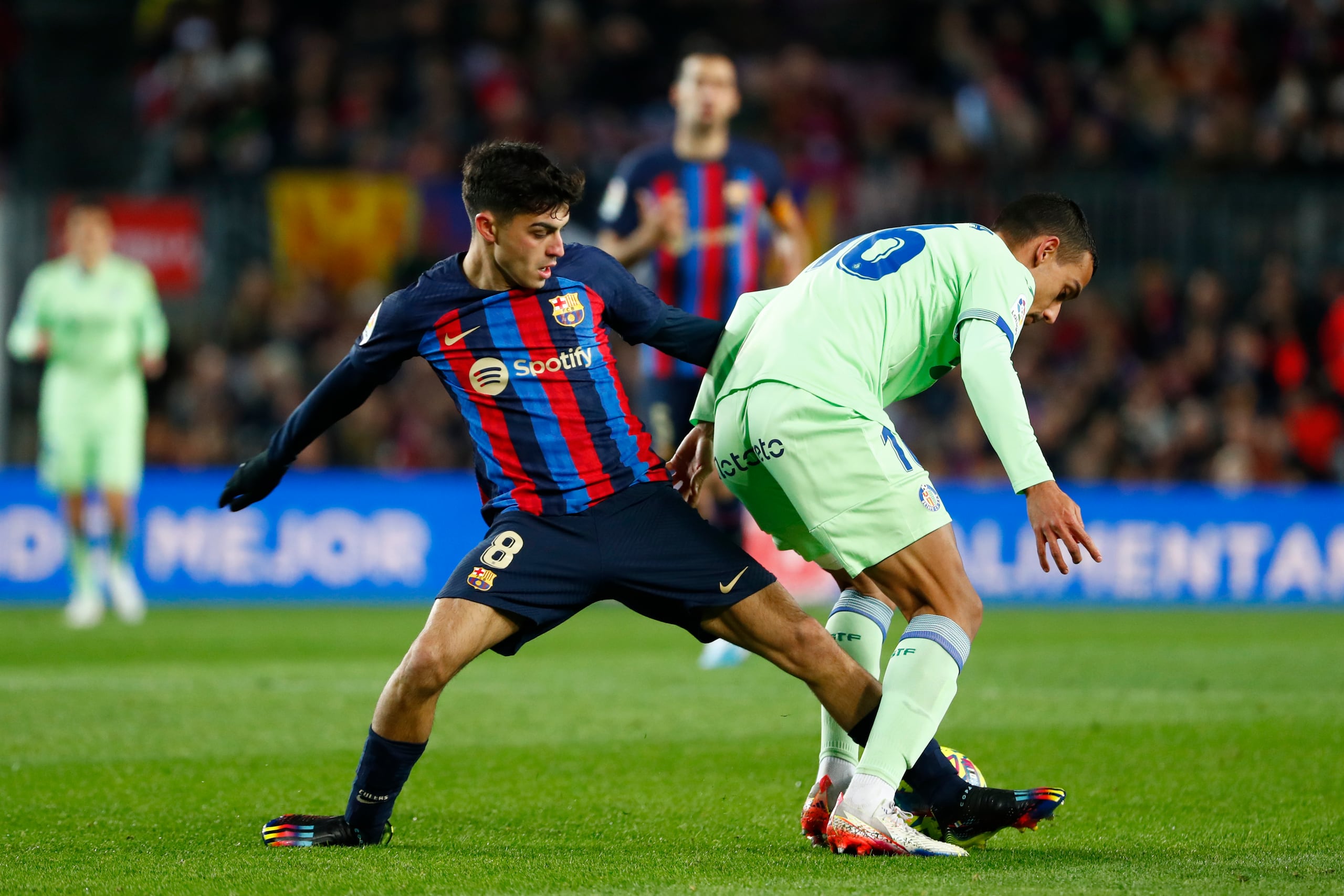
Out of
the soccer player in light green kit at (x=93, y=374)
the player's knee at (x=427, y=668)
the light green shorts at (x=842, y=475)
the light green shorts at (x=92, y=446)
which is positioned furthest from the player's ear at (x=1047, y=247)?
the light green shorts at (x=92, y=446)

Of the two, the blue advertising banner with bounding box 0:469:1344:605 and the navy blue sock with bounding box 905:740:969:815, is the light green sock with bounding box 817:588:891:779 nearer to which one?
the navy blue sock with bounding box 905:740:969:815

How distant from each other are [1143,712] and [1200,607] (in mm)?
6401

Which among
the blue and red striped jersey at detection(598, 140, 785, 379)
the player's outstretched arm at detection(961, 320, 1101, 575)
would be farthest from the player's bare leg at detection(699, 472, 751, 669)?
the player's outstretched arm at detection(961, 320, 1101, 575)

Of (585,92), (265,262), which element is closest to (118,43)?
(265,262)

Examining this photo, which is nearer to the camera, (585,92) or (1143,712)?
(1143,712)

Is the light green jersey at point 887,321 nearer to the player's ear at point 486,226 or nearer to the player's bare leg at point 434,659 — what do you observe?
the player's ear at point 486,226

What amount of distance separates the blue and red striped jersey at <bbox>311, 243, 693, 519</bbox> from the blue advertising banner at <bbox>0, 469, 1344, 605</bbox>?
852 centimetres

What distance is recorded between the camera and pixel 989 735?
20.1ft

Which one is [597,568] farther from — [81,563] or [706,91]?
[81,563]

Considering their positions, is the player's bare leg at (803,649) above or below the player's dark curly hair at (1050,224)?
below

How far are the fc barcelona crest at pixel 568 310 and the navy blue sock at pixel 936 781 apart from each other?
1.36 metres

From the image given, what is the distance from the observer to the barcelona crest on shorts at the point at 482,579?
4121mm

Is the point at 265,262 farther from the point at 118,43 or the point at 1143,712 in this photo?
the point at 1143,712

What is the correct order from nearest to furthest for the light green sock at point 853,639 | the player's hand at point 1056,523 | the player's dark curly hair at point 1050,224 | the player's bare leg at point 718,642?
the player's hand at point 1056,523 < the player's dark curly hair at point 1050,224 < the light green sock at point 853,639 < the player's bare leg at point 718,642
